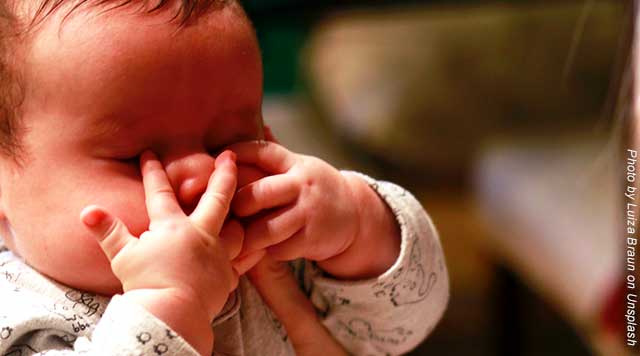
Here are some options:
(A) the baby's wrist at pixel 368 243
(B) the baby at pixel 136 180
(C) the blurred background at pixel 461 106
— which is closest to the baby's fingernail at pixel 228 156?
(B) the baby at pixel 136 180

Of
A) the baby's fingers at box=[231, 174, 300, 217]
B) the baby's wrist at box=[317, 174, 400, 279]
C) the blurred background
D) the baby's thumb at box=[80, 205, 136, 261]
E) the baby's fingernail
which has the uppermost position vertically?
the baby's fingernail

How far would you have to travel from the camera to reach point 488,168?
5.94 ft

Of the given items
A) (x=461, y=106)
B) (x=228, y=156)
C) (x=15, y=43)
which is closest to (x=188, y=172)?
(x=228, y=156)

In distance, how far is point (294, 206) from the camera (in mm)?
595

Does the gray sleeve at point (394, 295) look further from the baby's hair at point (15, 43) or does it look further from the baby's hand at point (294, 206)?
the baby's hair at point (15, 43)

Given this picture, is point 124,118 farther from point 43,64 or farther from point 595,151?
point 595,151

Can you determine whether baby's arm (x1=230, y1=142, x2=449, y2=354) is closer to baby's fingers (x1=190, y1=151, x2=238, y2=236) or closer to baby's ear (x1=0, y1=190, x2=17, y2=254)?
baby's fingers (x1=190, y1=151, x2=238, y2=236)

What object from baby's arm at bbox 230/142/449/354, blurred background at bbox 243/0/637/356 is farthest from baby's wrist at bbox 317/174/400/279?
blurred background at bbox 243/0/637/356

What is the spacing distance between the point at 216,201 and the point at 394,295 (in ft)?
0.60

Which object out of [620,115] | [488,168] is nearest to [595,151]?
[488,168]

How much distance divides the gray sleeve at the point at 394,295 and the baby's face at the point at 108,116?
6.1 inches

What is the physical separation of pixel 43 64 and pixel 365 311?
10.8 inches

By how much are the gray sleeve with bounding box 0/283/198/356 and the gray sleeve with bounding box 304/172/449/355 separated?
0.58 ft

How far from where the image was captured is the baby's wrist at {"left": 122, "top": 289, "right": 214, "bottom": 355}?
0.51 m
